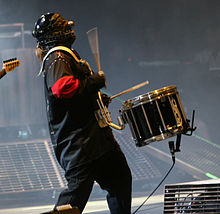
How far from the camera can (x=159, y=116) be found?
2.93m

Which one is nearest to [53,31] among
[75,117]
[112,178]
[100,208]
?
[75,117]

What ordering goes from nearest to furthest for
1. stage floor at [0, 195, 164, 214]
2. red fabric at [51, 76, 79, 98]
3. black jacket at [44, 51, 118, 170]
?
red fabric at [51, 76, 79, 98] → black jacket at [44, 51, 118, 170] → stage floor at [0, 195, 164, 214]

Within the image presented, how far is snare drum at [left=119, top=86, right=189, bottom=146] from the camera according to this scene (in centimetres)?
291

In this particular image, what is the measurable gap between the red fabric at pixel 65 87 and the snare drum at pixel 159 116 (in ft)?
1.41

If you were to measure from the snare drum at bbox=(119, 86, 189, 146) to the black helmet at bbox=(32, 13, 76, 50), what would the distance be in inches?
23.2

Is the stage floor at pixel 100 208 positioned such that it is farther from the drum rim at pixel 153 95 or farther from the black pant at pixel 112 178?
the drum rim at pixel 153 95

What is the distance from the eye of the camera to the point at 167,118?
2.93 meters

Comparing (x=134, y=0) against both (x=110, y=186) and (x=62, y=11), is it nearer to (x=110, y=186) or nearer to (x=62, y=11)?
(x=62, y=11)

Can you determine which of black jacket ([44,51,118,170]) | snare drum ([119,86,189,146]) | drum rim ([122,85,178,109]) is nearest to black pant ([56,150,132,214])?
black jacket ([44,51,118,170])

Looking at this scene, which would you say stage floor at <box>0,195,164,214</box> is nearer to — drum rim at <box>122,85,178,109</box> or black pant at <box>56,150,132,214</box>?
black pant at <box>56,150,132,214</box>

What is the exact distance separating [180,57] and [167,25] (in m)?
0.50

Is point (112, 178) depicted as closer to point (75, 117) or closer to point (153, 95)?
point (75, 117)

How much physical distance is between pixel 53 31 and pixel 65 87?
422 millimetres

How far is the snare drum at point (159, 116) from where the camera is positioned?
2.91 m
